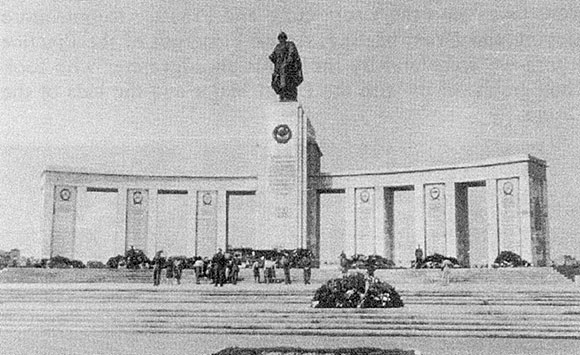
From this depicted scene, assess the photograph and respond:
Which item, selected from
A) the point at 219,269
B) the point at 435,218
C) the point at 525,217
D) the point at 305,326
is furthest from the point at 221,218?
the point at 305,326

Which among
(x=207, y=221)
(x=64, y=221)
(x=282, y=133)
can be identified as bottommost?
(x=64, y=221)

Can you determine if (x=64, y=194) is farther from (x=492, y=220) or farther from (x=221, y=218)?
(x=492, y=220)

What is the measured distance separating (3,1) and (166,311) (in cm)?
719

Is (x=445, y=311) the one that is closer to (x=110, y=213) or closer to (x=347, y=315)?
(x=347, y=315)

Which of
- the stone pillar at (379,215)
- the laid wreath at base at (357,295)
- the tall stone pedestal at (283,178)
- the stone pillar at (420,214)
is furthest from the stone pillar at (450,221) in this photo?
the laid wreath at base at (357,295)

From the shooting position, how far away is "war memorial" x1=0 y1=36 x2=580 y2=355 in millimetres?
15055

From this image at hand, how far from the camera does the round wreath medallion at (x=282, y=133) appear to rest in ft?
129

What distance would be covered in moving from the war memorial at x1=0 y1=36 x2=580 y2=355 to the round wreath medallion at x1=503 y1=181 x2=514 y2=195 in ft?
0.23

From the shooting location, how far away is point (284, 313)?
52.5 ft

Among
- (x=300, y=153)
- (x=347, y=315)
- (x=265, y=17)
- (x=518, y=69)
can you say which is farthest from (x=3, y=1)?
(x=300, y=153)

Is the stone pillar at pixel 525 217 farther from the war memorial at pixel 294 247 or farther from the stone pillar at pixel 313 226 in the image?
the stone pillar at pixel 313 226

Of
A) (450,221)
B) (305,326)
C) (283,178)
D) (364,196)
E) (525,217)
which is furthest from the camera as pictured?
(364,196)

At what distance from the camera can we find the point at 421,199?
42656 millimetres

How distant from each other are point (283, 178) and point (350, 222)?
6707mm
